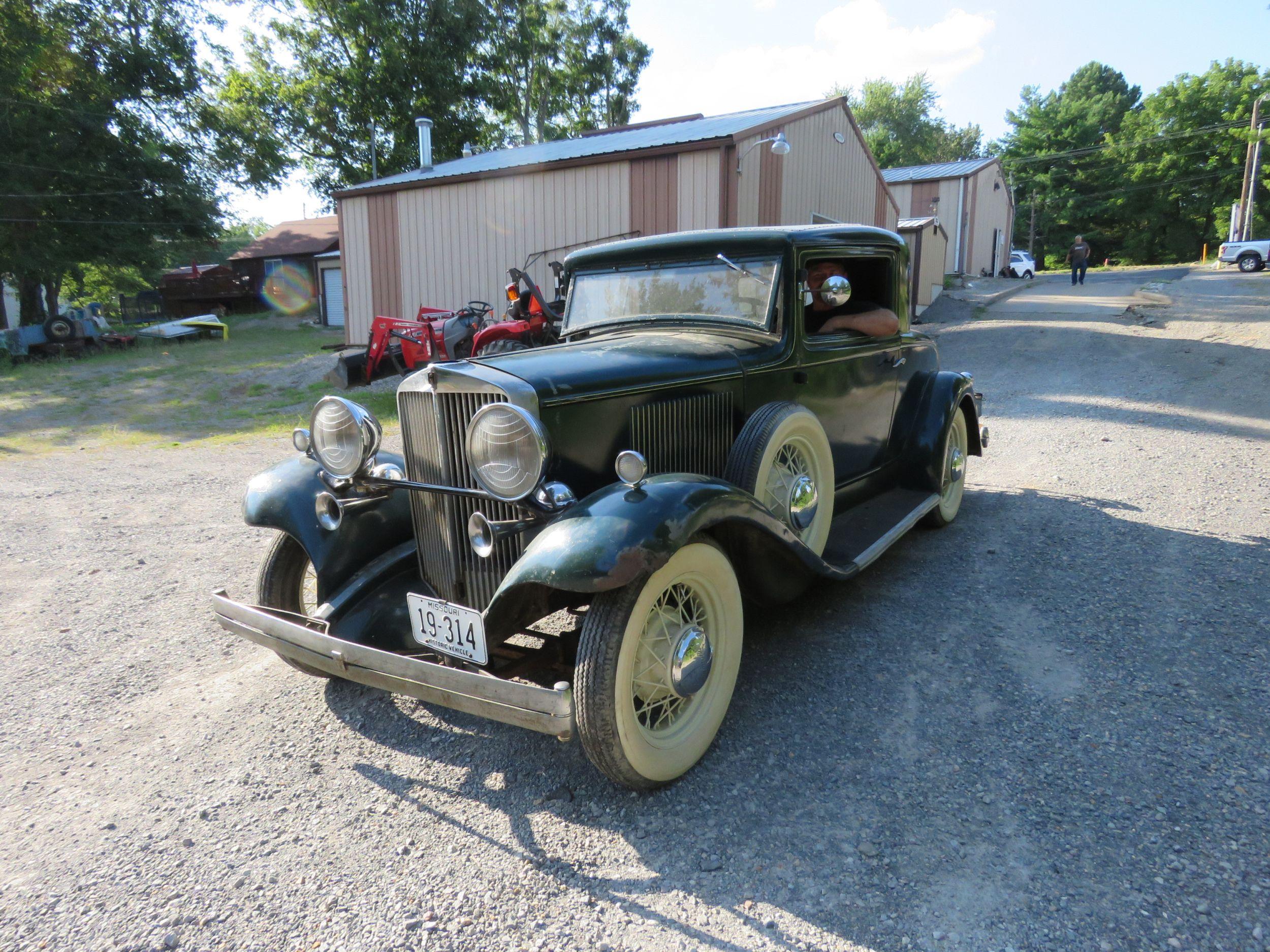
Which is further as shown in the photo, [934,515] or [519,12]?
[519,12]

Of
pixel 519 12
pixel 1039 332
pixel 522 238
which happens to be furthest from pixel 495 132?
pixel 1039 332

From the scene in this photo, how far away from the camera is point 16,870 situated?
2.33 meters

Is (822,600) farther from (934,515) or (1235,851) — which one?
(1235,851)

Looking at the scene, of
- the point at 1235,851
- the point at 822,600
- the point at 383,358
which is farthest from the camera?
the point at 383,358

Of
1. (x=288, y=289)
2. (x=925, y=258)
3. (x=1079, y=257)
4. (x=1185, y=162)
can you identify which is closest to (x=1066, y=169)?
(x=1185, y=162)

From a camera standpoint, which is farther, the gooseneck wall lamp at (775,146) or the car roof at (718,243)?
the gooseneck wall lamp at (775,146)

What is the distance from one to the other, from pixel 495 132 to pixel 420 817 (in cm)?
3262

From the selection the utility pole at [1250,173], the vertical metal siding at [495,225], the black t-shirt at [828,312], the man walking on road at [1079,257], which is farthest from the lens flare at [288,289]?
the utility pole at [1250,173]

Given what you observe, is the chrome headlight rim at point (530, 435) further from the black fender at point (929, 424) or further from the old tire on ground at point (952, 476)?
the old tire on ground at point (952, 476)

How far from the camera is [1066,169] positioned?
4559 cm

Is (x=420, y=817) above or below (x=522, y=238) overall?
below

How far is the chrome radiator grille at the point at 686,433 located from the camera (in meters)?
3.12

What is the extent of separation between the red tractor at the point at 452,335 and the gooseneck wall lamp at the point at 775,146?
3.00 m

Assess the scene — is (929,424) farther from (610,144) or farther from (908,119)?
(908,119)
